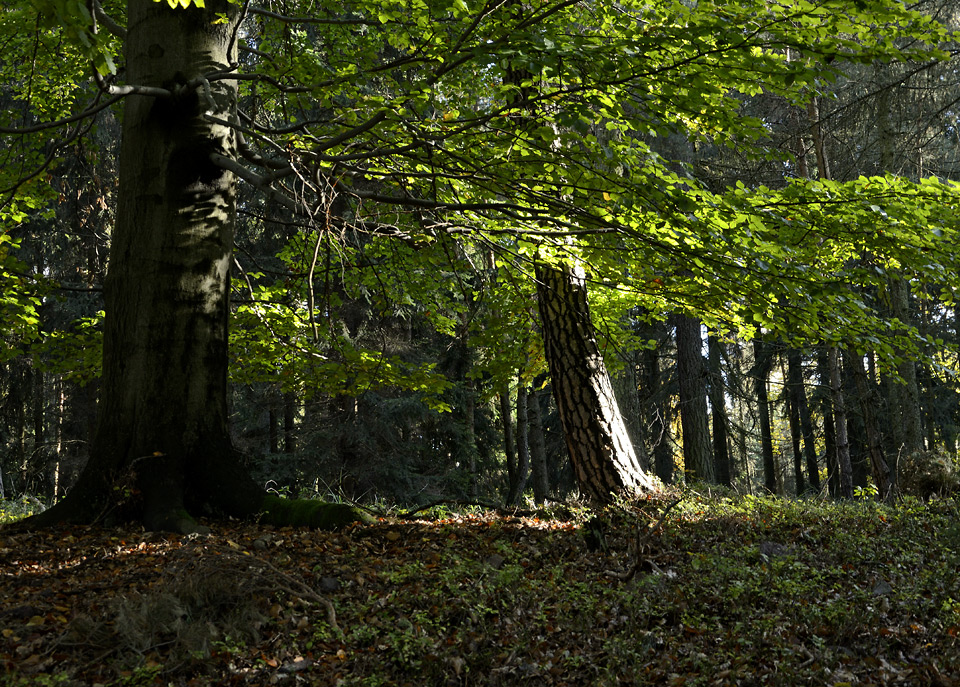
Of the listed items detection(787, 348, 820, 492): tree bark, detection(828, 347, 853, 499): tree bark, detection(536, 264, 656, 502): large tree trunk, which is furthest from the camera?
detection(787, 348, 820, 492): tree bark

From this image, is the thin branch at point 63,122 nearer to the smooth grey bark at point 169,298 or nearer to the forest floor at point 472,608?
the smooth grey bark at point 169,298

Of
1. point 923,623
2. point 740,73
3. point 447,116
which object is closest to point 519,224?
point 447,116

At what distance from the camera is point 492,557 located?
16.9ft

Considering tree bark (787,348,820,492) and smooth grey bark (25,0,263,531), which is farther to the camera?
tree bark (787,348,820,492)

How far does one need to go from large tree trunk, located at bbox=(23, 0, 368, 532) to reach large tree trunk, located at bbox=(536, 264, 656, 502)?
3156 mm

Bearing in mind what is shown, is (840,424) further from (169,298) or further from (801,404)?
(169,298)

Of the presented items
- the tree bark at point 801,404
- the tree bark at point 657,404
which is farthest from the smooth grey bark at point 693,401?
the tree bark at point 801,404

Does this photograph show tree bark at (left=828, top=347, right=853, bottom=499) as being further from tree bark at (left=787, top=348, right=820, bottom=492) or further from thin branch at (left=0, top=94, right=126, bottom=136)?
thin branch at (left=0, top=94, right=126, bottom=136)

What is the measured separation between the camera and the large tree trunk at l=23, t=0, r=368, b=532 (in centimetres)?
552

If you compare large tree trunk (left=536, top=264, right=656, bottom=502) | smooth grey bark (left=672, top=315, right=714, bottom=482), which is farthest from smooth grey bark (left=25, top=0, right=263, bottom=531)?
smooth grey bark (left=672, top=315, right=714, bottom=482)

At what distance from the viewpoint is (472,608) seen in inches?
163

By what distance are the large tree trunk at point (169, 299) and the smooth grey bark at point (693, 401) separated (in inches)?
418

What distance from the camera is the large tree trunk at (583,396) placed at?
7.20 meters

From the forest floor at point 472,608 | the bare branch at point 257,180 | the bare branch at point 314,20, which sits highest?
the bare branch at point 314,20
